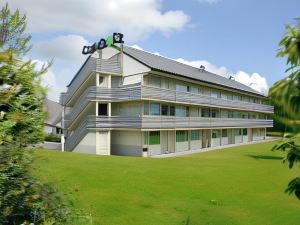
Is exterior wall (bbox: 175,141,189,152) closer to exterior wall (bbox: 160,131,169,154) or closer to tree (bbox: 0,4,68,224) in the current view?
exterior wall (bbox: 160,131,169,154)

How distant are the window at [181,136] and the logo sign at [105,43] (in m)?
13.0

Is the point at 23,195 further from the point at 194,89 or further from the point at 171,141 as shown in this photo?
the point at 194,89

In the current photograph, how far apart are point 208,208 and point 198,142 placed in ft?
103

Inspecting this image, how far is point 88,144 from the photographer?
33.7 metres

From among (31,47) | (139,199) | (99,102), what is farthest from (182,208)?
(99,102)

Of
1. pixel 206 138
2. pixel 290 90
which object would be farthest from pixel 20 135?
pixel 206 138

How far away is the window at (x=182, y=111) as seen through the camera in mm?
38875

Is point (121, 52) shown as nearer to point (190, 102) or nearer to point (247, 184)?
point (190, 102)

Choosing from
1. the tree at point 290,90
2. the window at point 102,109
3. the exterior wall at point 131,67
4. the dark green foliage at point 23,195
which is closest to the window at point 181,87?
the exterior wall at point 131,67

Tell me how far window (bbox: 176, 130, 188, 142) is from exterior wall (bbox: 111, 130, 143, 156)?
6.89 metres

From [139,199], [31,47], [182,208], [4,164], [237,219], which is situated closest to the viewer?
[4,164]

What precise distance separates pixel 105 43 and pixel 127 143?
12.0m

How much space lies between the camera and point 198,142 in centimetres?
4350

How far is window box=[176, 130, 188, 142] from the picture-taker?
38.5 metres
